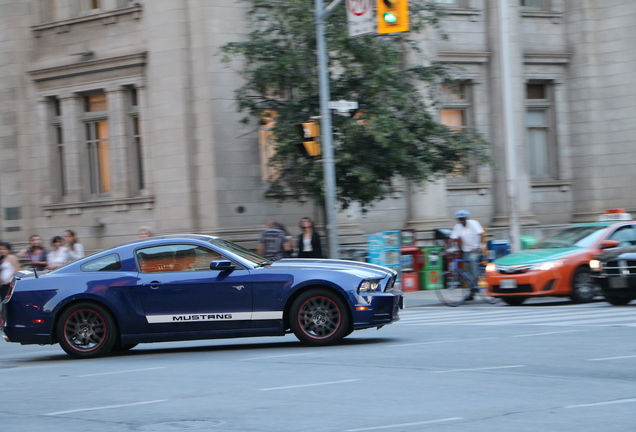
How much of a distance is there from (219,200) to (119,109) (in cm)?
405

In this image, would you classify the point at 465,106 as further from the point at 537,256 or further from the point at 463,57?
the point at 537,256

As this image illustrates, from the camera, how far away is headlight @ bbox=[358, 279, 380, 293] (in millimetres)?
12570

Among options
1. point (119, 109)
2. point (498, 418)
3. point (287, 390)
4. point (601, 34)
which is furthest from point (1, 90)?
point (498, 418)

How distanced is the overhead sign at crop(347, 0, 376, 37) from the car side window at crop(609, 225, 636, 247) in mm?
6202

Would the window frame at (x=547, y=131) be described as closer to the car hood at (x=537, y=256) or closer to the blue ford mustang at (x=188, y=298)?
the car hood at (x=537, y=256)

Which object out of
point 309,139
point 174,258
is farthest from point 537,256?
point 174,258

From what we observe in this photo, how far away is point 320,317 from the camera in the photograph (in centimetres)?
1260

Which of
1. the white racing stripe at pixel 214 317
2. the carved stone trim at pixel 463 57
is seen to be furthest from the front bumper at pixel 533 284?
the carved stone trim at pixel 463 57

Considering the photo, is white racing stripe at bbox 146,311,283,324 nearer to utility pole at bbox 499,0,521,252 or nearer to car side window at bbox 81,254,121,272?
car side window at bbox 81,254,121,272

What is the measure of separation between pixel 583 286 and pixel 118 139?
13.1 m

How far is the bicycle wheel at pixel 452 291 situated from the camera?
20234mm

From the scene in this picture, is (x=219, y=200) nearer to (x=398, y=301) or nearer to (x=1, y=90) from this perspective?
(x=1, y=90)

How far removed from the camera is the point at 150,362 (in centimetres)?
1220

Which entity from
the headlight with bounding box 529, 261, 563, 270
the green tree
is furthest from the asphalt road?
the green tree
